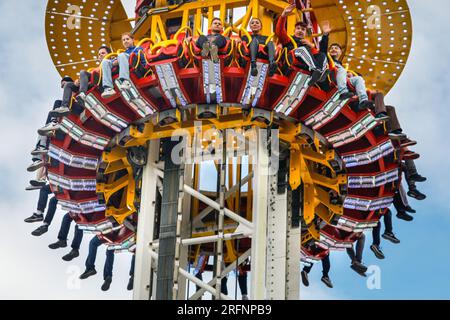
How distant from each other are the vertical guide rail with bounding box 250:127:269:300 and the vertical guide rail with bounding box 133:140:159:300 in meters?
2.55

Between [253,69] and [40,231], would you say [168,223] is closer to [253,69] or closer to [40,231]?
[40,231]

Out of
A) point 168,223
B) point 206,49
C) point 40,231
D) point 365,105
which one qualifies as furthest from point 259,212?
point 40,231

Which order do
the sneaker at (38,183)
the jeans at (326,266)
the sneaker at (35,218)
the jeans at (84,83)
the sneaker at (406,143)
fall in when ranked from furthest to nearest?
the jeans at (326,266) < the sneaker at (35,218) < the sneaker at (38,183) < the sneaker at (406,143) < the jeans at (84,83)

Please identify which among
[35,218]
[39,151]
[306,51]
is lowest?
[35,218]

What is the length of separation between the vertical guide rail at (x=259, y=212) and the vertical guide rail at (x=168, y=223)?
72.1 inches

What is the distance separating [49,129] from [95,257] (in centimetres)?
605

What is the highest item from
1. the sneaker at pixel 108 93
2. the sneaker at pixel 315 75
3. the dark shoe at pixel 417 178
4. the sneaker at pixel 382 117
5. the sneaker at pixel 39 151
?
the sneaker at pixel 315 75

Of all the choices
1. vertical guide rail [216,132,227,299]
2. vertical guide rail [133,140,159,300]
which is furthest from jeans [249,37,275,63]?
vertical guide rail [133,140,159,300]

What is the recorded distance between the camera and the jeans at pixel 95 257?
37.6m

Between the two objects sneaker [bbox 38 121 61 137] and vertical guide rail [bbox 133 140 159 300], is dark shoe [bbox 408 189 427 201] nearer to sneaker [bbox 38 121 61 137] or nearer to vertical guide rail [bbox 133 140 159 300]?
vertical guide rail [bbox 133 140 159 300]

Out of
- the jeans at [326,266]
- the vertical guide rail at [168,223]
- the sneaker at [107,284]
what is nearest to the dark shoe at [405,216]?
the jeans at [326,266]

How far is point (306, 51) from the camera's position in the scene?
31.6 m

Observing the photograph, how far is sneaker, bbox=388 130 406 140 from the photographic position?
32.6 metres

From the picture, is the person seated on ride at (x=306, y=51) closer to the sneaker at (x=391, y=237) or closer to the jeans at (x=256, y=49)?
the jeans at (x=256, y=49)
